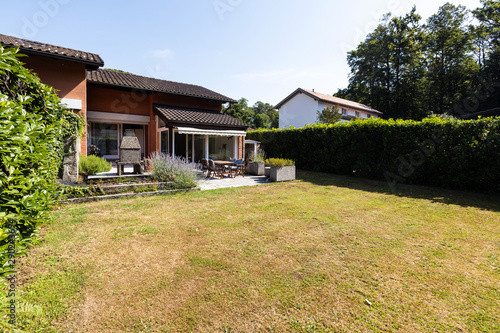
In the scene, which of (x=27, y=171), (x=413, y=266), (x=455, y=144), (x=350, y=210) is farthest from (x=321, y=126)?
(x=27, y=171)

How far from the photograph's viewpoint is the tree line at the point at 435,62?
3644cm

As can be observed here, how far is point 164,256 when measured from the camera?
388cm

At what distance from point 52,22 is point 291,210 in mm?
13704

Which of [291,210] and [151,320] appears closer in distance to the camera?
[151,320]

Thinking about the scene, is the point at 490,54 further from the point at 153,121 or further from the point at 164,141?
the point at 153,121

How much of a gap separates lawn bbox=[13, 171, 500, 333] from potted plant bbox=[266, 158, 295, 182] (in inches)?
224

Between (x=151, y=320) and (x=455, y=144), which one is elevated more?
(x=455, y=144)

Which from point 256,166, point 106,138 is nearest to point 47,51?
point 106,138

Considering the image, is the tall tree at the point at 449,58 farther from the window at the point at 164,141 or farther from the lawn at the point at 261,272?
the lawn at the point at 261,272

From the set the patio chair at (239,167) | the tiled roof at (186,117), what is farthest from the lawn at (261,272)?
the tiled roof at (186,117)

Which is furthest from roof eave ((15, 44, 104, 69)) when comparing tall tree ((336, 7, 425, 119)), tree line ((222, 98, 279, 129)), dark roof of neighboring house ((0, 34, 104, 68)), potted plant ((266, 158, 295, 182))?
tall tree ((336, 7, 425, 119))

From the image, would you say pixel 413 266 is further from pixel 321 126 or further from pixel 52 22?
pixel 52 22

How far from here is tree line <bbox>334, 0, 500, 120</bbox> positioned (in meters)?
36.4

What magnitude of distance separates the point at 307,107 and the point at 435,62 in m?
28.3
